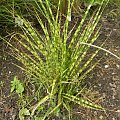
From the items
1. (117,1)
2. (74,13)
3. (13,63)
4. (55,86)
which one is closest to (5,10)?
(13,63)

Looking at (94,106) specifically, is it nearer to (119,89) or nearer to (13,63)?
(119,89)

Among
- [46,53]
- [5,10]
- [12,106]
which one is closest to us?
[46,53]

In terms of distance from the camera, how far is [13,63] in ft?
6.88

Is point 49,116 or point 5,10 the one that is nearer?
point 49,116

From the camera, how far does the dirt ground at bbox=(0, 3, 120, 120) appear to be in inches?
72.2

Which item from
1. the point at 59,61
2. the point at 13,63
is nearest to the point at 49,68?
the point at 59,61

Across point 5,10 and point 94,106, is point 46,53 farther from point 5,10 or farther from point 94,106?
point 5,10

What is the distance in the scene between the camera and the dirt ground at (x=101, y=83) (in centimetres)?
183

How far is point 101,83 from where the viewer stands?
1.97 metres

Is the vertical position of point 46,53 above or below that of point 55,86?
above

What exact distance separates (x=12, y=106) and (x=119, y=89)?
654 mm

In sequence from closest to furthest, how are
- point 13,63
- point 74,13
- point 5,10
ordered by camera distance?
point 13,63
point 5,10
point 74,13

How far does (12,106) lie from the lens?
1886mm

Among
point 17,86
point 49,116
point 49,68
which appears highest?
point 49,68
